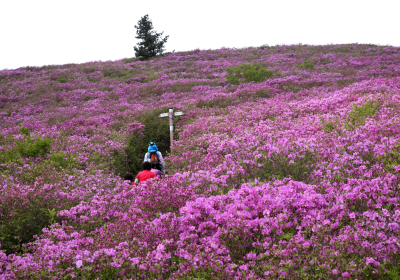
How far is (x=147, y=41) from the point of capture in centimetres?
3669

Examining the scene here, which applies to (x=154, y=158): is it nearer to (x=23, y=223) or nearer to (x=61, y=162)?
(x=61, y=162)

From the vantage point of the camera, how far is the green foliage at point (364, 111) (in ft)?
28.6

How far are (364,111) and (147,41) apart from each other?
32.3 m

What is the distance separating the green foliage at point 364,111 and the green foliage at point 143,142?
7.32 m

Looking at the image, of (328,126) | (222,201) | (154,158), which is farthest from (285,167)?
(154,158)

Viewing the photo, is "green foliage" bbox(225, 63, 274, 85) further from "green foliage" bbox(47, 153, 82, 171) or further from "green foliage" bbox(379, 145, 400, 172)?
"green foliage" bbox(379, 145, 400, 172)

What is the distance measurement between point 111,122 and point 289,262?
13514 mm

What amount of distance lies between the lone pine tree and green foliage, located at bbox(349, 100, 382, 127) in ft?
102

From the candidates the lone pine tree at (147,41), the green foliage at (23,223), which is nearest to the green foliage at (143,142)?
the green foliage at (23,223)

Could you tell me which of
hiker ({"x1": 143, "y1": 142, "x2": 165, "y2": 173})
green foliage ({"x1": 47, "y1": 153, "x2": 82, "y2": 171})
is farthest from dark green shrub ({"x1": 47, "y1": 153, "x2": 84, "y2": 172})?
hiker ({"x1": 143, "y1": 142, "x2": 165, "y2": 173})

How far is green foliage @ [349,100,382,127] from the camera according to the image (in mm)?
8723

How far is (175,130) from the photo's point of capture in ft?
43.7

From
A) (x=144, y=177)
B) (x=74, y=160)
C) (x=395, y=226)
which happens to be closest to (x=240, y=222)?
(x=395, y=226)

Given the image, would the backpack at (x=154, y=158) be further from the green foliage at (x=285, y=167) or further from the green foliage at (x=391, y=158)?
the green foliage at (x=391, y=158)
